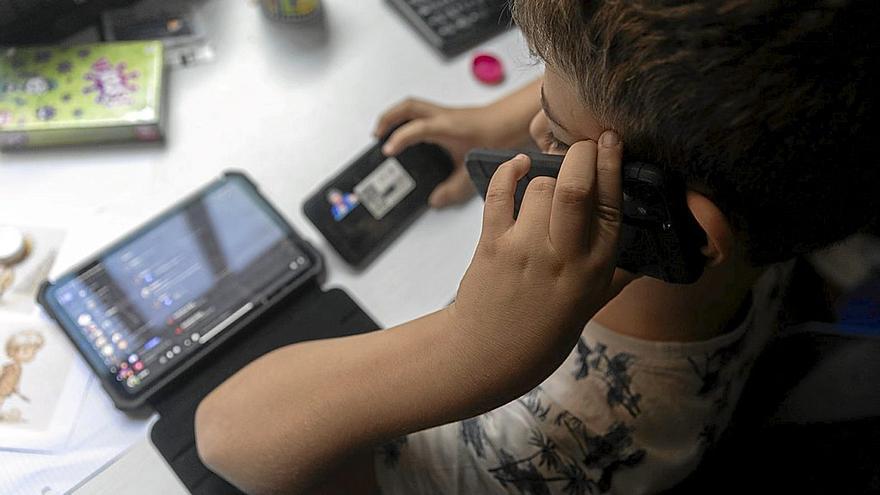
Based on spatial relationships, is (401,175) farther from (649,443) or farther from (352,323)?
(649,443)

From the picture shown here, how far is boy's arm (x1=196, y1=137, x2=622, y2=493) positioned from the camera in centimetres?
47

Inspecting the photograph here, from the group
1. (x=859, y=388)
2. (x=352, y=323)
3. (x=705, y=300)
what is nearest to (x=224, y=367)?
(x=352, y=323)

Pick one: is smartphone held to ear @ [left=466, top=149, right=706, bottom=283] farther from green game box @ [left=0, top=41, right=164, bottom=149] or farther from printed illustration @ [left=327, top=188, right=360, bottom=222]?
green game box @ [left=0, top=41, right=164, bottom=149]

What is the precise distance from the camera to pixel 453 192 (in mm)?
751

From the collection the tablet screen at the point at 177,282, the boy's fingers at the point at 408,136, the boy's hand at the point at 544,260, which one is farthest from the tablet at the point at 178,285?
the boy's hand at the point at 544,260

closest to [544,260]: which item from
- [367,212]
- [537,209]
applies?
[537,209]

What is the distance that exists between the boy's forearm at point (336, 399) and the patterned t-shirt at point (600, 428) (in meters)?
0.08

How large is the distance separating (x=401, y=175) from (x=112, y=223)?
251mm

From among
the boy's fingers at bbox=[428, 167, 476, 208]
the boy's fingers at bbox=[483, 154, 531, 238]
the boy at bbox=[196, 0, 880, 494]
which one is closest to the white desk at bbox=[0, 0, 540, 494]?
the boy's fingers at bbox=[428, 167, 476, 208]

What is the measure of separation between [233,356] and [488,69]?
1.26 ft

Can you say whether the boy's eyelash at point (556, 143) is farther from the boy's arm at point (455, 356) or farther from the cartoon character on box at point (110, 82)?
the cartoon character on box at point (110, 82)

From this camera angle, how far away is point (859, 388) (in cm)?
58

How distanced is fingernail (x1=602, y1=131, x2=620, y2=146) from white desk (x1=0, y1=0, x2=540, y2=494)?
10.8 inches

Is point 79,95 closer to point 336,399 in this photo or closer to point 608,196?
point 336,399
